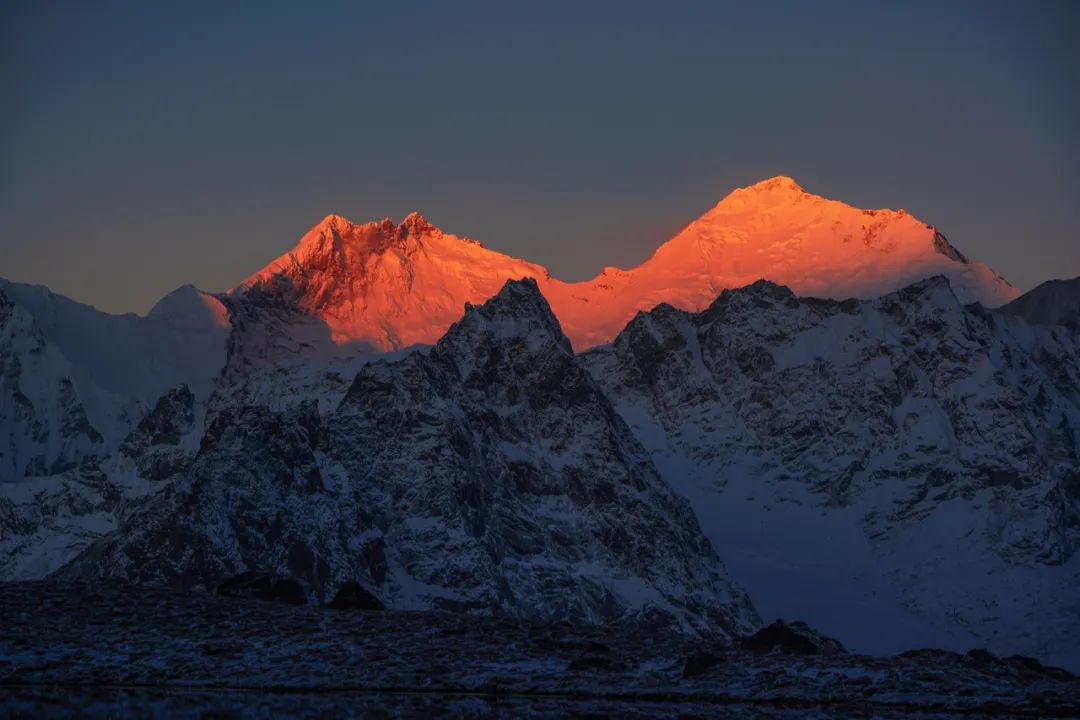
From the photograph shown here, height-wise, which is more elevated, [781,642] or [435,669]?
[781,642]

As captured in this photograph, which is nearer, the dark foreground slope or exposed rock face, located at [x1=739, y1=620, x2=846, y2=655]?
the dark foreground slope

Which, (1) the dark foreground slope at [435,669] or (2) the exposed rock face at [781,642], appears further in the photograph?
(2) the exposed rock face at [781,642]

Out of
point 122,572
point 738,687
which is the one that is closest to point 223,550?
point 122,572

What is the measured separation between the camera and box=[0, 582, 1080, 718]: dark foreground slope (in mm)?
52625

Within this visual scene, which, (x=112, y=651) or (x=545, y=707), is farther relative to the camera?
(x=112, y=651)

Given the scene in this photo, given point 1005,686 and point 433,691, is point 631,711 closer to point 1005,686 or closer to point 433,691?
point 433,691

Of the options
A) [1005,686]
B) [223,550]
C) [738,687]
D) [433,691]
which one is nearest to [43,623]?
[433,691]

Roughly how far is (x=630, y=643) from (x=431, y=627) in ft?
23.3

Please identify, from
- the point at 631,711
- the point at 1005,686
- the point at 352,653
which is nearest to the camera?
the point at 631,711

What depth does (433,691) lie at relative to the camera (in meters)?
55.3

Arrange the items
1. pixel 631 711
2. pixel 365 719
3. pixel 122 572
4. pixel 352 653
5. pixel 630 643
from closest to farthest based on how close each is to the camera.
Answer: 1. pixel 365 719
2. pixel 631 711
3. pixel 352 653
4. pixel 630 643
5. pixel 122 572

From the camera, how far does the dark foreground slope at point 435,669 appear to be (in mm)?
52625

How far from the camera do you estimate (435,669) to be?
58531 millimetres

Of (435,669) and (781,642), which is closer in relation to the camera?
(435,669)
